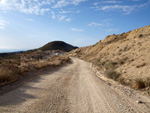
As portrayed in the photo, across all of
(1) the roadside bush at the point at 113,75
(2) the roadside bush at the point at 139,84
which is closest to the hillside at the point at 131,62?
(2) the roadside bush at the point at 139,84

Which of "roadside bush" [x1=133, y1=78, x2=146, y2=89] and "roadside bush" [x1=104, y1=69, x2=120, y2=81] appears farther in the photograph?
"roadside bush" [x1=104, y1=69, x2=120, y2=81]

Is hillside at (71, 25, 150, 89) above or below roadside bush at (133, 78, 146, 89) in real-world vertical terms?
above

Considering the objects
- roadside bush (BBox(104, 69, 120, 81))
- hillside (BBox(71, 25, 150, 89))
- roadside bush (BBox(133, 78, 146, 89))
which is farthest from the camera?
roadside bush (BBox(104, 69, 120, 81))

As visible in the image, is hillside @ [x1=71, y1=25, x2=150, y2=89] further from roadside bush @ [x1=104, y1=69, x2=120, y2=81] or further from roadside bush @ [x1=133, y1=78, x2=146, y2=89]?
roadside bush @ [x1=104, y1=69, x2=120, y2=81]

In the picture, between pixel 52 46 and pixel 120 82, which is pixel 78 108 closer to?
pixel 120 82

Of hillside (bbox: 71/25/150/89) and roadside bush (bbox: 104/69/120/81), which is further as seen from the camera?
roadside bush (bbox: 104/69/120/81)

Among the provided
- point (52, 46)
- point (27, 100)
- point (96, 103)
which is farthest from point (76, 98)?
point (52, 46)

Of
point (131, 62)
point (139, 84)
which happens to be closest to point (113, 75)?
point (139, 84)

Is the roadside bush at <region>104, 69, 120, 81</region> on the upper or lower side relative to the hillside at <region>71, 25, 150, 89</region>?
lower

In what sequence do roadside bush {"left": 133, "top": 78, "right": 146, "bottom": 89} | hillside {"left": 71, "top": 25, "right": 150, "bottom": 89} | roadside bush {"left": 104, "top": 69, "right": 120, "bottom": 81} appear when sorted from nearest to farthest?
roadside bush {"left": 133, "top": 78, "right": 146, "bottom": 89}, hillside {"left": 71, "top": 25, "right": 150, "bottom": 89}, roadside bush {"left": 104, "top": 69, "right": 120, "bottom": 81}

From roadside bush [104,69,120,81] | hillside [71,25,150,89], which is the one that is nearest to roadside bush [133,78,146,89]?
Answer: hillside [71,25,150,89]

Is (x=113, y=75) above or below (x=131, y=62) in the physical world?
below

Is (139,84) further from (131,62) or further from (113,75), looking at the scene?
(131,62)

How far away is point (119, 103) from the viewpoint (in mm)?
5379
